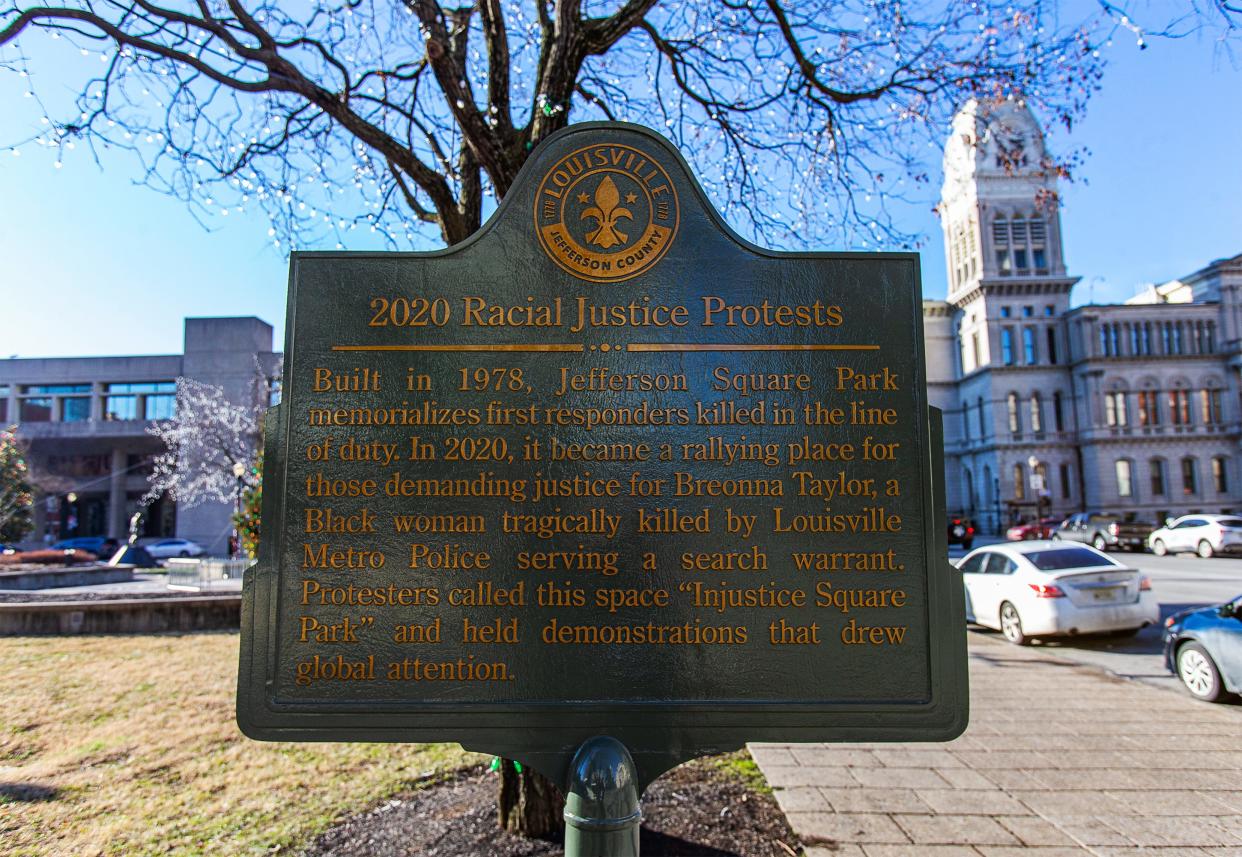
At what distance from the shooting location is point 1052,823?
456 cm

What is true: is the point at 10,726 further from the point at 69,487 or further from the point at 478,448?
the point at 69,487

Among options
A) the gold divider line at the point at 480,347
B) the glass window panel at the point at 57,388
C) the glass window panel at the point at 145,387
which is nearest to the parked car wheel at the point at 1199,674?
the gold divider line at the point at 480,347

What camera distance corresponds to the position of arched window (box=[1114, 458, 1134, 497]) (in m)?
56.0

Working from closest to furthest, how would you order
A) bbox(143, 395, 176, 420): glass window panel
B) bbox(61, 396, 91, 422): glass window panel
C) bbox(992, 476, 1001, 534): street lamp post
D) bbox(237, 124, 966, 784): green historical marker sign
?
bbox(237, 124, 966, 784): green historical marker sign
bbox(143, 395, 176, 420): glass window panel
bbox(61, 396, 91, 422): glass window panel
bbox(992, 476, 1001, 534): street lamp post

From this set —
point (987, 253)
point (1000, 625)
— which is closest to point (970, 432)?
point (987, 253)

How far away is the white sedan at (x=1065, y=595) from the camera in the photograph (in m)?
11.3

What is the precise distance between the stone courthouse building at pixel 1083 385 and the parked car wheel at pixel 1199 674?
50253 mm

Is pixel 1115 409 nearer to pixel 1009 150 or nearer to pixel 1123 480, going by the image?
pixel 1123 480

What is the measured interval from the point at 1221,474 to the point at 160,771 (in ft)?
230

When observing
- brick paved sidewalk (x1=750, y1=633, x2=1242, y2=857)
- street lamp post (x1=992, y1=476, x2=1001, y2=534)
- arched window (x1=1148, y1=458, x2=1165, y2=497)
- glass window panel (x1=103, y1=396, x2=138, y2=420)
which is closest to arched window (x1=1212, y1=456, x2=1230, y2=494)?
arched window (x1=1148, y1=458, x2=1165, y2=497)

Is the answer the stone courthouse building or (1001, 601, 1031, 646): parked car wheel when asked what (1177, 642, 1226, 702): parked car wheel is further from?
the stone courthouse building

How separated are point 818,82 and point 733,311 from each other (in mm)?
5441

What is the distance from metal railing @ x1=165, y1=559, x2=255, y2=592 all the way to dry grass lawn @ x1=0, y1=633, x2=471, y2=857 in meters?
12.1

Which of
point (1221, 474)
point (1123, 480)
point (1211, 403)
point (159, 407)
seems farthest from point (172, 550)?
point (1211, 403)
